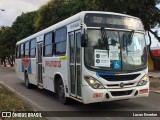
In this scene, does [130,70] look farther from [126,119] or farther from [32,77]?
[32,77]

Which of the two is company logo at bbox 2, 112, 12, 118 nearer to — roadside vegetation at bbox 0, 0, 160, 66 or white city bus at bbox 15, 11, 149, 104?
white city bus at bbox 15, 11, 149, 104

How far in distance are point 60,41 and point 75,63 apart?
77.9 inches

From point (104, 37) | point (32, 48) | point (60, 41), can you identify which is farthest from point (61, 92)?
point (32, 48)

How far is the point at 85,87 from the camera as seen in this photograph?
10500 millimetres

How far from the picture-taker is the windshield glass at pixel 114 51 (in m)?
10.7

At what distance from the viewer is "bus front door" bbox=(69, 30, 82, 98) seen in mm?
11086

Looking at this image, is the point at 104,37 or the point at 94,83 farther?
the point at 104,37

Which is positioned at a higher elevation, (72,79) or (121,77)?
(121,77)

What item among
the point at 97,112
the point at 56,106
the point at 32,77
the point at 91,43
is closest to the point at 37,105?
the point at 56,106

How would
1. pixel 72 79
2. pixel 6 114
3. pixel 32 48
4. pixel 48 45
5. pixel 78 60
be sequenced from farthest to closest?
pixel 32 48
pixel 48 45
pixel 72 79
pixel 78 60
pixel 6 114

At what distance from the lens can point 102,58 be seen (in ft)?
35.1

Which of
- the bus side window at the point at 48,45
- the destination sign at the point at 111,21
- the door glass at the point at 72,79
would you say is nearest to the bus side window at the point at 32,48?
the bus side window at the point at 48,45

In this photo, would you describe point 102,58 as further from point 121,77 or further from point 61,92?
point 61,92

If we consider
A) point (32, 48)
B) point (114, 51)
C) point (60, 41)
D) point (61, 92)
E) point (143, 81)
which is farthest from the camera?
point (32, 48)
